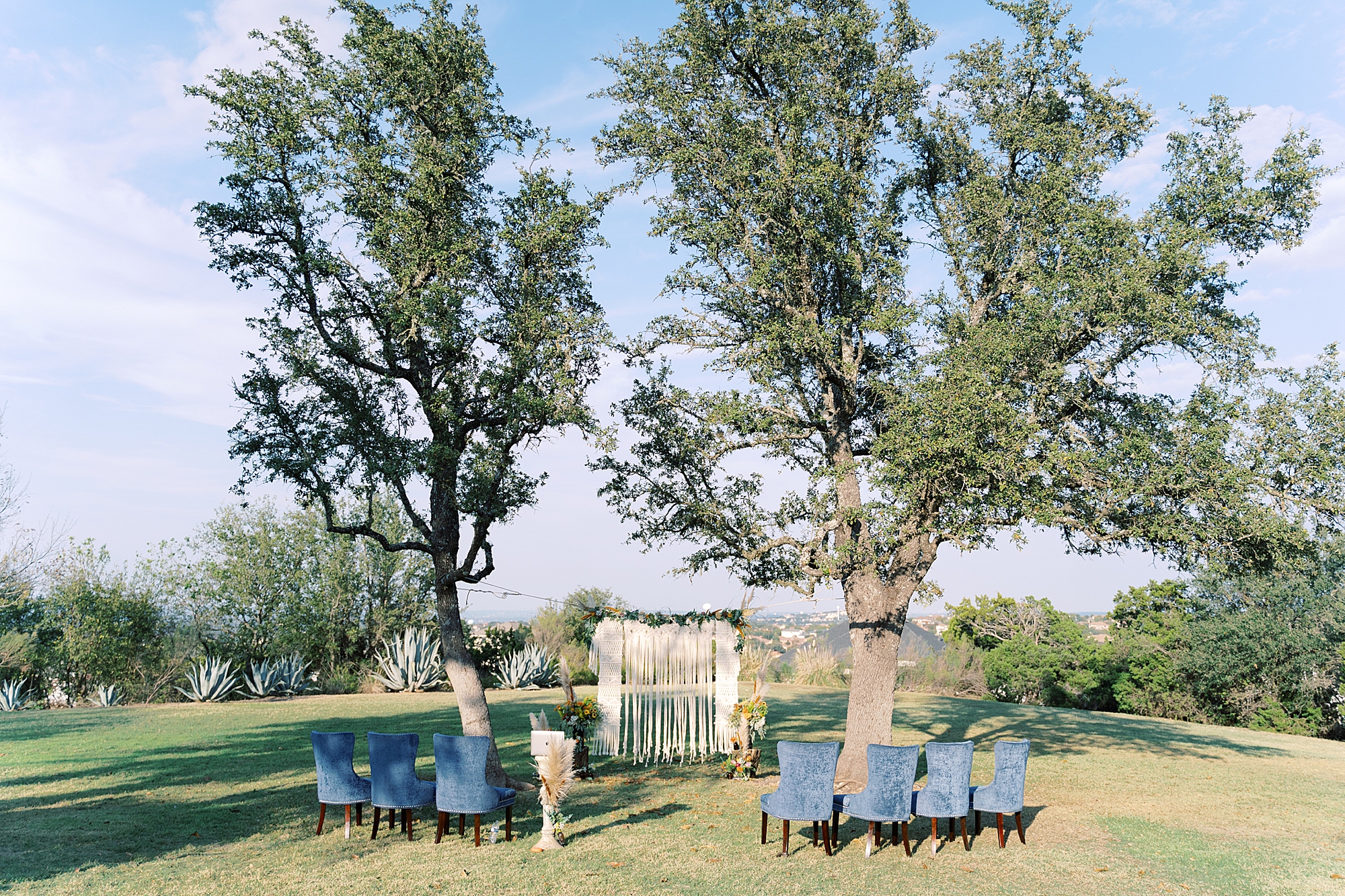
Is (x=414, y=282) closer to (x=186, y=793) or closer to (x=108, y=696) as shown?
(x=186, y=793)

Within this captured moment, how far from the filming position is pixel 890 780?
6914 mm

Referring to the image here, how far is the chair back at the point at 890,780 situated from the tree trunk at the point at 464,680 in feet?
13.8

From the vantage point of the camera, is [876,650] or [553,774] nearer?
[553,774]

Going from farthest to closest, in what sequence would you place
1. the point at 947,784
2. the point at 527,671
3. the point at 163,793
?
the point at 527,671 < the point at 163,793 < the point at 947,784

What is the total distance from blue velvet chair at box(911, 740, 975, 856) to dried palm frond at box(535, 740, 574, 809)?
3091mm

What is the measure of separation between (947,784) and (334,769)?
215 inches

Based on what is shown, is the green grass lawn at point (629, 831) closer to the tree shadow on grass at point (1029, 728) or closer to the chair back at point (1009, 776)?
the tree shadow on grass at point (1029, 728)

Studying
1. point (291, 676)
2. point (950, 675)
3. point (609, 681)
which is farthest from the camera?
point (950, 675)

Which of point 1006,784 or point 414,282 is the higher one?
point 414,282

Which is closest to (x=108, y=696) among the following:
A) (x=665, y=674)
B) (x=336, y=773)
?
(x=665, y=674)

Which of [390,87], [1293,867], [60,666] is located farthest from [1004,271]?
[60,666]

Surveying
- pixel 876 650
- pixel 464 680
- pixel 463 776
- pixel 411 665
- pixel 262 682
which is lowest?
pixel 262 682

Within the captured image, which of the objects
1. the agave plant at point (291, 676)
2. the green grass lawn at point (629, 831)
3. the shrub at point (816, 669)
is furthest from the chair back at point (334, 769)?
the shrub at point (816, 669)

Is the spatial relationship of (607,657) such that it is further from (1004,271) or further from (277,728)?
(1004,271)
